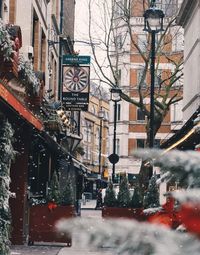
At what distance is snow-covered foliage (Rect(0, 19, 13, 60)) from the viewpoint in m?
9.42

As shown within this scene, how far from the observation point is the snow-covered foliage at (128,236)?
1.50 metres

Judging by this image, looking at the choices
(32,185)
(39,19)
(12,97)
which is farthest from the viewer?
(39,19)

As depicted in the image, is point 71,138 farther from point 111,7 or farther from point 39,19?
point 111,7

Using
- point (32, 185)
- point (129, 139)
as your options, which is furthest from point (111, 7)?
point (129, 139)

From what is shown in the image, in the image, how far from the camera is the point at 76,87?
25422 mm

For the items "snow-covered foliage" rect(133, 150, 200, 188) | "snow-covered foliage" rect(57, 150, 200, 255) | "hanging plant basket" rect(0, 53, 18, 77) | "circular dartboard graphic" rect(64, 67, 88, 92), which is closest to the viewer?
"snow-covered foliage" rect(57, 150, 200, 255)

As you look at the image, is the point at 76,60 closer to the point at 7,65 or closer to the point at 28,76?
the point at 28,76

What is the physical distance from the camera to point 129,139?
204 feet

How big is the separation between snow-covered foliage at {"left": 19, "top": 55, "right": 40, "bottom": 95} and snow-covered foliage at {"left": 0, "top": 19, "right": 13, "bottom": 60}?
83.8 inches

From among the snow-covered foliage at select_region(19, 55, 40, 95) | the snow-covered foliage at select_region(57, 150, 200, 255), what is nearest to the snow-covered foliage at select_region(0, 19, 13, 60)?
the snow-covered foliage at select_region(19, 55, 40, 95)

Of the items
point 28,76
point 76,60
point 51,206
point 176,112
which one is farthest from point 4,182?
point 176,112

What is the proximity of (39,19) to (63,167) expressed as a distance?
978 centimetres

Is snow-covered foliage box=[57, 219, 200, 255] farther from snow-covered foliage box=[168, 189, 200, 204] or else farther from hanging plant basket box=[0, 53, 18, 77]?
hanging plant basket box=[0, 53, 18, 77]

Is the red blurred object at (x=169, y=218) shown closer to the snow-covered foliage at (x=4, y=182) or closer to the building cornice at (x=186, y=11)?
the snow-covered foliage at (x=4, y=182)
